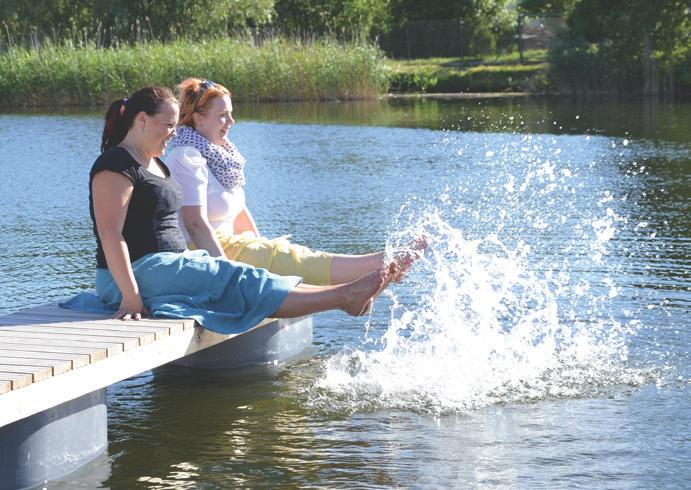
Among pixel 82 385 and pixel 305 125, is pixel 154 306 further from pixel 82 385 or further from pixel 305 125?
pixel 305 125

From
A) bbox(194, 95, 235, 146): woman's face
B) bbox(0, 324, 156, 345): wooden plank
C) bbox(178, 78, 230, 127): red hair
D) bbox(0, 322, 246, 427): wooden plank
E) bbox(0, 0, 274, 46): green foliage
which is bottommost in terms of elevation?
bbox(0, 322, 246, 427): wooden plank

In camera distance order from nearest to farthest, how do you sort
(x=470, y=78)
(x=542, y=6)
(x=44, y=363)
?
(x=44, y=363) → (x=470, y=78) → (x=542, y=6)

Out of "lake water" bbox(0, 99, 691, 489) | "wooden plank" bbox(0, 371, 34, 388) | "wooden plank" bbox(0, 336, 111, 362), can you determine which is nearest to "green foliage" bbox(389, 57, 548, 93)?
"lake water" bbox(0, 99, 691, 489)

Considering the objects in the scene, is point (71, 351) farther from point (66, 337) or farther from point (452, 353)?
point (452, 353)

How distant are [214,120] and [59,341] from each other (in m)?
1.96

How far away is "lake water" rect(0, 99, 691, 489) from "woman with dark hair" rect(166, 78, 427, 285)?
0.43 meters

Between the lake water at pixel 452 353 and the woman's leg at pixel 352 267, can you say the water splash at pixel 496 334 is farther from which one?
the woman's leg at pixel 352 267

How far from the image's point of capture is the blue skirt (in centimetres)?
602

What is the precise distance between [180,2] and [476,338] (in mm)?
31312

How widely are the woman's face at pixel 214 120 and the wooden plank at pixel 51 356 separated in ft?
6.90

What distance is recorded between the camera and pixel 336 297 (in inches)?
245

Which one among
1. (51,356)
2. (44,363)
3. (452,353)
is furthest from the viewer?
(452,353)

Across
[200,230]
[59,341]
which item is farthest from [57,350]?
[200,230]

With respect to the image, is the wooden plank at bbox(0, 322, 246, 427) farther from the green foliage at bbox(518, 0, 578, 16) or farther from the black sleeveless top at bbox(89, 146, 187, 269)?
the green foliage at bbox(518, 0, 578, 16)
